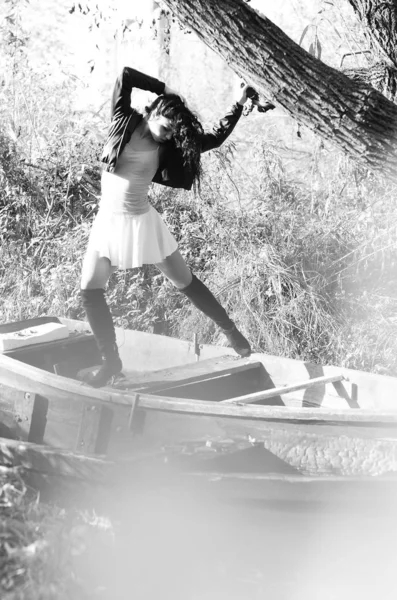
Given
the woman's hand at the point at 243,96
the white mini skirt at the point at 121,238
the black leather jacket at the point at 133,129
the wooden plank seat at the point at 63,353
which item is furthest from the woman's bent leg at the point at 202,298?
the woman's hand at the point at 243,96

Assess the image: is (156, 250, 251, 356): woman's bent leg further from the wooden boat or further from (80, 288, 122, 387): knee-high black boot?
(80, 288, 122, 387): knee-high black boot

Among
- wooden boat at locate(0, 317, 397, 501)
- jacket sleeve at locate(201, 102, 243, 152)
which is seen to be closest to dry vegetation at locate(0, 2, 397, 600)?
jacket sleeve at locate(201, 102, 243, 152)

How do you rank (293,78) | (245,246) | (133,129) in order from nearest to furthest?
(293,78)
(133,129)
(245,246)

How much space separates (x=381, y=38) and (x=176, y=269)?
211 centimetres

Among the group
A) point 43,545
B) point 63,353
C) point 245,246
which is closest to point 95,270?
point 63,353

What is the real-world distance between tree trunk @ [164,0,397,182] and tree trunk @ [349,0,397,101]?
14.8 inches

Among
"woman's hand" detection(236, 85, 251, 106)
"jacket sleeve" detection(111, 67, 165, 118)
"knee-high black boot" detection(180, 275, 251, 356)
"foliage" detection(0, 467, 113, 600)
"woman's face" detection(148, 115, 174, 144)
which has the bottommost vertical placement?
"foliage" detection(0, 467, 113, 600)

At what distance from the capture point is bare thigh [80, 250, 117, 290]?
5.32m

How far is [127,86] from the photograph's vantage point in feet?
16.3

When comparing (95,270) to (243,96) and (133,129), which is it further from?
(243,96)

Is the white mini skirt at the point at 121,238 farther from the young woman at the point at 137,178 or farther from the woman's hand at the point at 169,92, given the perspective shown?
the woman's hand at the point at 169,92

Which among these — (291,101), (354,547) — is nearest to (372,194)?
(291,101)

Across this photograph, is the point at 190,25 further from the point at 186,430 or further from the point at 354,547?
the point at 354,547

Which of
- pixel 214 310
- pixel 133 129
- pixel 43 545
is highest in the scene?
pixel 133 129
